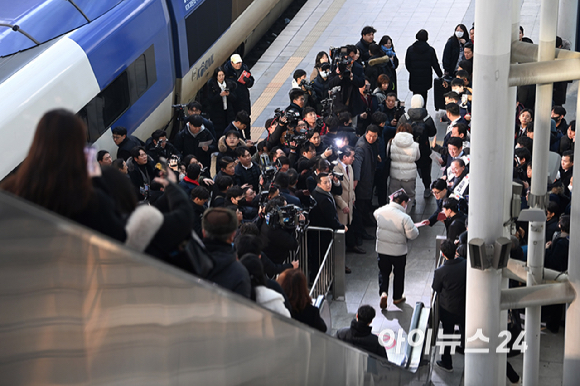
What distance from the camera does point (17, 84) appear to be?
23.7ft

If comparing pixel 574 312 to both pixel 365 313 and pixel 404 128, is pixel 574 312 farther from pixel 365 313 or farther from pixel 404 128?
pixel 404 128

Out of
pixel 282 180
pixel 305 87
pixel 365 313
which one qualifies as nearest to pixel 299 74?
pixel 305 87

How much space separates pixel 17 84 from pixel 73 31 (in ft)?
5.11

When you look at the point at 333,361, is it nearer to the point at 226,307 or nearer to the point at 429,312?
the point at 226,307

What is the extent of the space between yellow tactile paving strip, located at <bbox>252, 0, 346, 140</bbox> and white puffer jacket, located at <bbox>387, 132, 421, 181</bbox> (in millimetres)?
3896

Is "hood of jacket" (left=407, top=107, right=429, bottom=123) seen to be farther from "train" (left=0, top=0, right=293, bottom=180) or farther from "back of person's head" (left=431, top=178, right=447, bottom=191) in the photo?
"train" (left=0, top=0, right=293, bottom=180)

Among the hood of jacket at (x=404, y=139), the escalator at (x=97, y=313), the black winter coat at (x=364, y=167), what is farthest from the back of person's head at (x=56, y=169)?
the hood of jacket at (x=404, y=139)

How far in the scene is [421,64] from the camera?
44.4 ft

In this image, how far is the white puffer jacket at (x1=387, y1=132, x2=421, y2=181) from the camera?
952cm

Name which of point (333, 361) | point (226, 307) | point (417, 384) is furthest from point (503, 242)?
point (226, 307)

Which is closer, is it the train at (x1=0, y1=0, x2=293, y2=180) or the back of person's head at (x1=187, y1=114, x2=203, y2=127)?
the train at (x1=0, y1=0, x2=293, y2=180)

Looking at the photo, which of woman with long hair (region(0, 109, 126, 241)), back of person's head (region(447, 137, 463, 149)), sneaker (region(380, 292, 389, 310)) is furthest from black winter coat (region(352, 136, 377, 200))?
woman with long hair (region(0, 109, 126, 241))

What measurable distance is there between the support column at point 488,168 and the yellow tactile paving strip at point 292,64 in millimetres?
8210

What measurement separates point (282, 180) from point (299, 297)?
3791 millimetres
